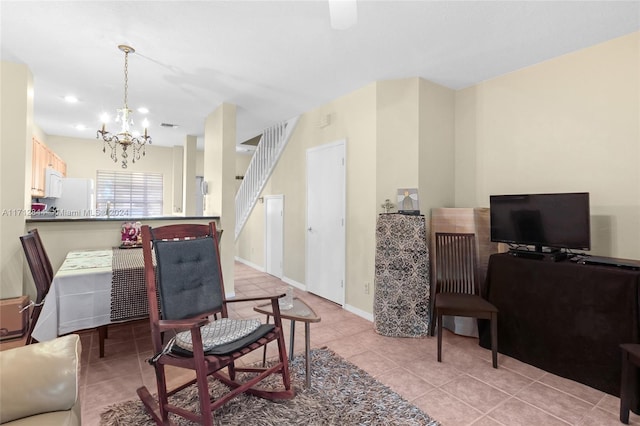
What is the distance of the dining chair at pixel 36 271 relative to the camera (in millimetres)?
2268

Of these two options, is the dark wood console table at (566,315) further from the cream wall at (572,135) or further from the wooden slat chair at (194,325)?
the wooden slat chair at (194,325)

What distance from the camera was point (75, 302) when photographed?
2084 mm

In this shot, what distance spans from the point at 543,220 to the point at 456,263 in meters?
0.84

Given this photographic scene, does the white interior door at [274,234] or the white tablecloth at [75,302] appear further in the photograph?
the white interior door at [274,234]

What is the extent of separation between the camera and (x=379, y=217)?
128 inches

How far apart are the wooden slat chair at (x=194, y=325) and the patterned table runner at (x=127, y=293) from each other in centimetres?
43

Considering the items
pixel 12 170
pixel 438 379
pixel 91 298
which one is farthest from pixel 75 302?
pixel 438 379

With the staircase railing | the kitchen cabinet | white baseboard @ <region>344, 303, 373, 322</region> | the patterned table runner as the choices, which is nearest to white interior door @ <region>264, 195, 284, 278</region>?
the staircase railing

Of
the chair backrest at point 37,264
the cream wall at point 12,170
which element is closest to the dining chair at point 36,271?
the chair backrest at point 37,264

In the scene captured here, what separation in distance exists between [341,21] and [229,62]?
1.80 m

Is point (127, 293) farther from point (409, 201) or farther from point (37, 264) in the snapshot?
point (409, 201)

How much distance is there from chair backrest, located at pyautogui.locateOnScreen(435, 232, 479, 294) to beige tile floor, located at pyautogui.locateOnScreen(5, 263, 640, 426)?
Answer: 1.74ft

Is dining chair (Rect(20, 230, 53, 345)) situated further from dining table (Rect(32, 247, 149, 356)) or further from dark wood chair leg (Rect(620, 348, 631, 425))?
dark wood chair leg (Rect(620, 348, 631, 425))

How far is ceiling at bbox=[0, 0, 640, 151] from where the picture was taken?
2.21 m
